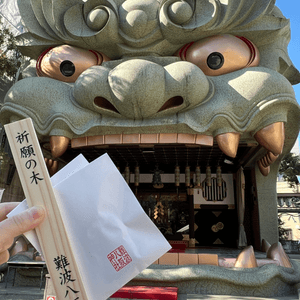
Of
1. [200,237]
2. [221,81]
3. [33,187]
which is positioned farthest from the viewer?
[200,237]

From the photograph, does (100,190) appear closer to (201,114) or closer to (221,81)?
(201,114)

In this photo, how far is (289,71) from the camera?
24.4 feet

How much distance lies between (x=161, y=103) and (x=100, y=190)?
469 centimetres

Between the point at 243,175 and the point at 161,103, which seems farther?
the point at 243,175

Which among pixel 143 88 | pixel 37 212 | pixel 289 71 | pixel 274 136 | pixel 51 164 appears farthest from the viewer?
pixel 51 164

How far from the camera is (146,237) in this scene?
121 centimetres

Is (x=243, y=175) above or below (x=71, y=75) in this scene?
below

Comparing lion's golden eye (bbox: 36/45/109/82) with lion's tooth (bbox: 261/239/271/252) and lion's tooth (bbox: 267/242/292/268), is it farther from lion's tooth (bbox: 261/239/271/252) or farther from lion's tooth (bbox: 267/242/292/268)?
lion's tooth (bbox: 261/239/271/252)

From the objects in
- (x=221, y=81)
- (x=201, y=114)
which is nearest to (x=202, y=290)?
(x=201, y=114)

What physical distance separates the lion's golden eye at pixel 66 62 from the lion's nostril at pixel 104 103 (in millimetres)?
1139

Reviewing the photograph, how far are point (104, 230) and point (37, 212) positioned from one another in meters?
0.27

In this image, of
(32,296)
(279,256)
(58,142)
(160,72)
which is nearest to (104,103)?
(58,142)

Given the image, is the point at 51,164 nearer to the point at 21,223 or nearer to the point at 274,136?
the point at 274,136

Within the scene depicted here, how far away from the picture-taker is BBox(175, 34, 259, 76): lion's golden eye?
6.27 m
